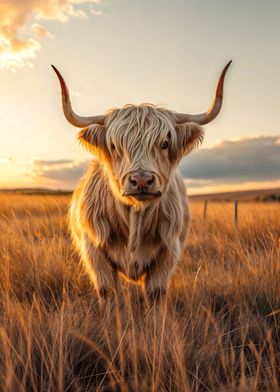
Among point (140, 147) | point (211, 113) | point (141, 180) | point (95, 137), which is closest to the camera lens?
point (141, 180)

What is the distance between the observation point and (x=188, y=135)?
3.99 metres

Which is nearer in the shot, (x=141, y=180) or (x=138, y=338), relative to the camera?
(x=138, y=338)

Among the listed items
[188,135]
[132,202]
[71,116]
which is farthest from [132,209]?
[71,116]

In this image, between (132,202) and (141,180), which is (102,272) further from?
(141,180)

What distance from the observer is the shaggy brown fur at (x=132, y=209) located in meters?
3.72

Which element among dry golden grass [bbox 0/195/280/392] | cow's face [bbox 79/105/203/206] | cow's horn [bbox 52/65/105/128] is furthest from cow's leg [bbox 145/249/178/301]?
cow's horn [bbox 52/65/105/128]

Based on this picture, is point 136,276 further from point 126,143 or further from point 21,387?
point 21,387

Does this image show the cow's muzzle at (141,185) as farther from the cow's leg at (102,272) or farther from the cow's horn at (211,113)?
the cow's horn at (211,113)

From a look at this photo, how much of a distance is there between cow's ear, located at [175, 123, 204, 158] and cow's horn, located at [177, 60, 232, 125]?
14 cm

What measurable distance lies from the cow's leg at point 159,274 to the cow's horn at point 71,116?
135cm

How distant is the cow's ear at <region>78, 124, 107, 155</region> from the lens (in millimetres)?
Result: 3930

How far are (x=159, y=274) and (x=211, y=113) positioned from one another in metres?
1.54

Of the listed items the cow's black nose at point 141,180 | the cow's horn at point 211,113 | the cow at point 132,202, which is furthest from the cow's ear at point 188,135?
the cow's black nose at point 141,180

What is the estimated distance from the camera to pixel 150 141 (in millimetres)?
3629
